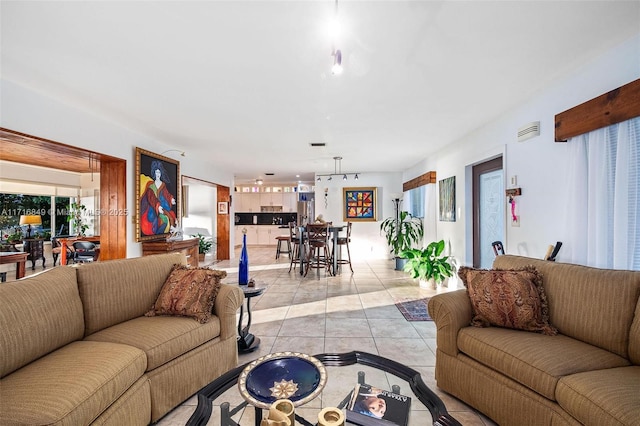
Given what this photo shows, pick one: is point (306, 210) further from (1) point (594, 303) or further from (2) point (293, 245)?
(1) point (594, 303)

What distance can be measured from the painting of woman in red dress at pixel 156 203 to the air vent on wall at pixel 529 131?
4670 mm

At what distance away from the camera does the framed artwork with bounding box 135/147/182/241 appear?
399 centimetres

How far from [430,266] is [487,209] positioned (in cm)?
121

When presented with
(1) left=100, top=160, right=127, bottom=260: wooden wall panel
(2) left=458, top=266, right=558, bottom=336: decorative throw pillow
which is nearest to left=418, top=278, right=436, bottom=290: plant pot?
(2) left=458, top=266, right=558, bottom=336: decorative throw pillow

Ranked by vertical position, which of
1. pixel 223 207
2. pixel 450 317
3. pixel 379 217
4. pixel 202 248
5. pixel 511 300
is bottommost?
pixel 202 248

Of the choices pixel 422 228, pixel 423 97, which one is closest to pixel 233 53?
pixel 423 97

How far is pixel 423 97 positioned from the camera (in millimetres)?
2771

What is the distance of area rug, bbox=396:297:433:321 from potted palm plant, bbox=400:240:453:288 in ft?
1.81

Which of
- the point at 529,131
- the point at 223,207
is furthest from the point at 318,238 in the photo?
the point at 529,131

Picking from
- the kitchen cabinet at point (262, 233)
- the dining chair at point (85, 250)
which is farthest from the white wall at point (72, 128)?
the kitchen cabinet at point (262, 233)

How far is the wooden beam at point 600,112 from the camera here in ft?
5.81

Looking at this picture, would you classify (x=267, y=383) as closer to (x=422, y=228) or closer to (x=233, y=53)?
(x=233, y=53)

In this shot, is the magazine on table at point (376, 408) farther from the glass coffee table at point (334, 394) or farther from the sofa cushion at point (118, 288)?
the sofa cushion at point (118, 288)

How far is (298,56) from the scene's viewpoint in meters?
2.03
